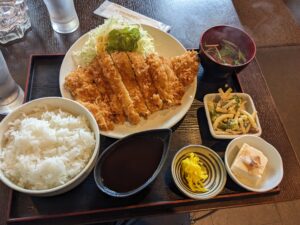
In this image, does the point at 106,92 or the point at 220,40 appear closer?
the point at 106,92

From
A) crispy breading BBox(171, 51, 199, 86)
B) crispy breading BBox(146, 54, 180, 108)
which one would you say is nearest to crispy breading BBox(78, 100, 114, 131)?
crispy breading BBox(146, 54, 180, 108)

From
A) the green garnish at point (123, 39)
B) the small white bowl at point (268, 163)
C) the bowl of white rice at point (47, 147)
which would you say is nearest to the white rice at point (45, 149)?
the bowl of white rice at point (47, 147)

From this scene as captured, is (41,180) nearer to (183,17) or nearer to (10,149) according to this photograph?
(10,149)

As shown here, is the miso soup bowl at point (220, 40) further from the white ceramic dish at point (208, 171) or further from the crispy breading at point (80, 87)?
the crispy breading at point (80, 87)

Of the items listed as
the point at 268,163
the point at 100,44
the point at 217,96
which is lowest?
the point at 268,163

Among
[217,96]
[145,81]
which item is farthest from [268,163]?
[145,81]

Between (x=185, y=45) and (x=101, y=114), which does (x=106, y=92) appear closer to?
(x=101, y=114)
